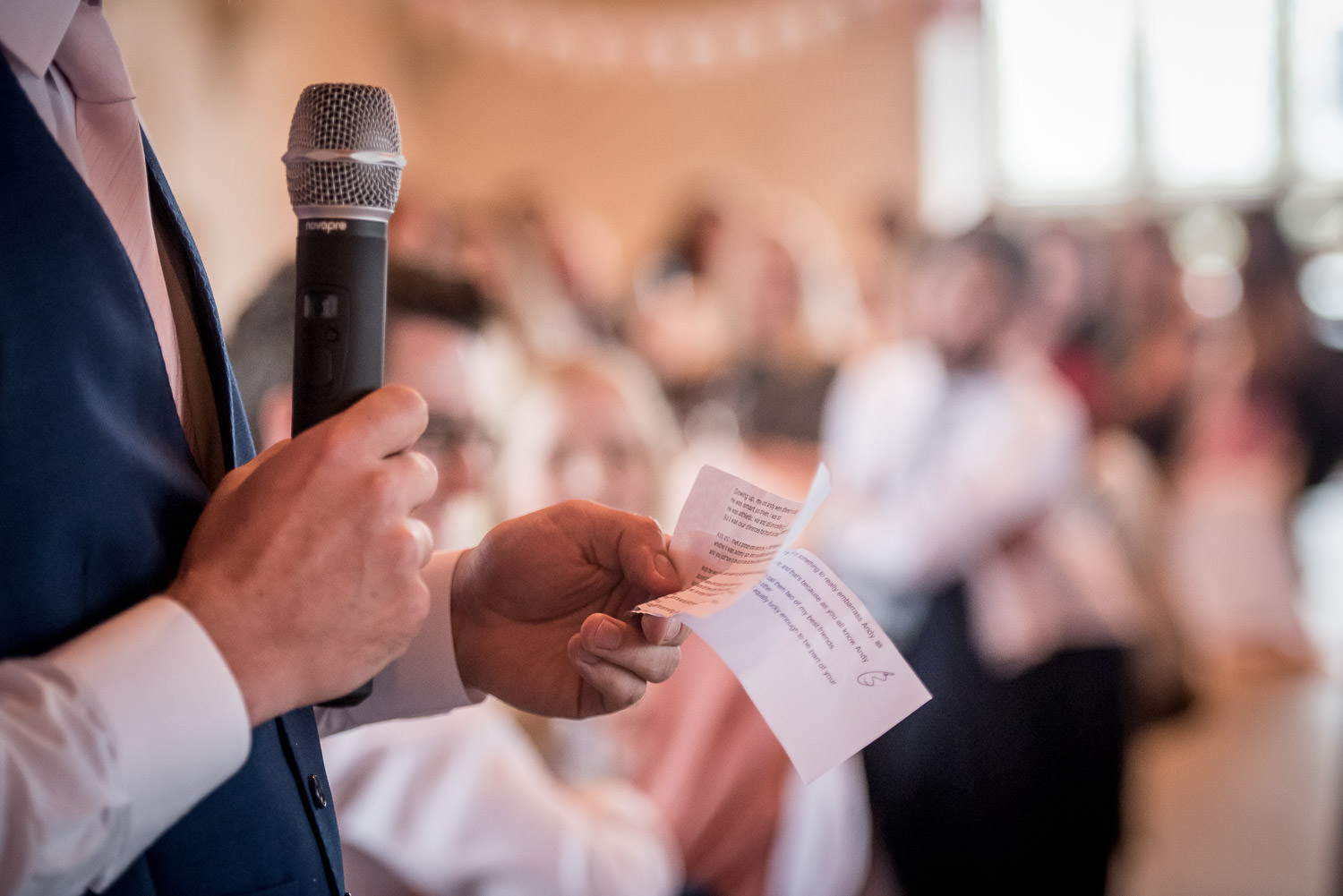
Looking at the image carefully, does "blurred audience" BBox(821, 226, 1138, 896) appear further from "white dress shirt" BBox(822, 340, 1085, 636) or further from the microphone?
the microphone

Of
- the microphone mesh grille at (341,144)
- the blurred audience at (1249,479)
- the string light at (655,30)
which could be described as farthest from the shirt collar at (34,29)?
the string light at (655,30)

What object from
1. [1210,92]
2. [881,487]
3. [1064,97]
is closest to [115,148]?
[881,487]

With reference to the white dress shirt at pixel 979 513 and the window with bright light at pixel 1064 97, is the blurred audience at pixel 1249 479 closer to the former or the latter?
the white dress shirt at pixel 979 513

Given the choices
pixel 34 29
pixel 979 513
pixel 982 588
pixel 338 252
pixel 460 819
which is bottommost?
pixel 982 588

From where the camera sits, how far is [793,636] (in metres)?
0.72

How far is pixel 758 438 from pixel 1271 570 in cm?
284

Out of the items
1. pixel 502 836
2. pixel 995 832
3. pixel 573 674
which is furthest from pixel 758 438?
pixel 573 674

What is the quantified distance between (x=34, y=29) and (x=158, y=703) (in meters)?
0.41

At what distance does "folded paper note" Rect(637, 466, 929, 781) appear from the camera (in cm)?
69

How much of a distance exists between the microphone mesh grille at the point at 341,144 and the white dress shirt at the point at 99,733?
142 millimetres

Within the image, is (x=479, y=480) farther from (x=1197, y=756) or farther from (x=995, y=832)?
(x=1197, y=756)

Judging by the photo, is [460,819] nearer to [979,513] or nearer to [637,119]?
[979,513]

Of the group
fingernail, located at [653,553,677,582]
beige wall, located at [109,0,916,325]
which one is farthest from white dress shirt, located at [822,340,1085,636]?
beige wall, located at [109,0,916,325]

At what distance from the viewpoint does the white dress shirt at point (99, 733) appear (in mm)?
500
